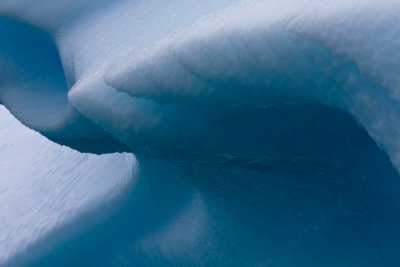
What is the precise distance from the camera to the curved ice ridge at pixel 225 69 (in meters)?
0.38

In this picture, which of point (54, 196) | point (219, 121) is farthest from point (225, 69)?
point (54, 196)

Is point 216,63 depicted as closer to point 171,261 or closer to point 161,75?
point 161,75

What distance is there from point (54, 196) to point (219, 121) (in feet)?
2.00

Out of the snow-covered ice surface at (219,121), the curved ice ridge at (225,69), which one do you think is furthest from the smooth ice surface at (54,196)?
the curved ice ridge at (225,69)

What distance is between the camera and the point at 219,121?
0.59 meters

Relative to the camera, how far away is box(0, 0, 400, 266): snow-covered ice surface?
415mm

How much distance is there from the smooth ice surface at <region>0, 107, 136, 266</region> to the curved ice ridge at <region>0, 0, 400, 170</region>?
0.60 ft

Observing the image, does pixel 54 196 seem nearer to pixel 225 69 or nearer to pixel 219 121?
pixel 219 121

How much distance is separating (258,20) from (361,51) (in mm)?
95

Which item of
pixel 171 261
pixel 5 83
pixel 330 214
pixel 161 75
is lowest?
pixel 171 261

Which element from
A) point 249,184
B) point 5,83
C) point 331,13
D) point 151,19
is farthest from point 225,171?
point 5,83

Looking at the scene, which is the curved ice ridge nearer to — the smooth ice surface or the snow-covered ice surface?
the snow-covered ice surface

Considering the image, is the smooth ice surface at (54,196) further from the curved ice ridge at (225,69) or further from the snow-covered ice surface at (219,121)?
the curved ice ridge at (225,69)

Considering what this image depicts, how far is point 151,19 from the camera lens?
2.47 ft
